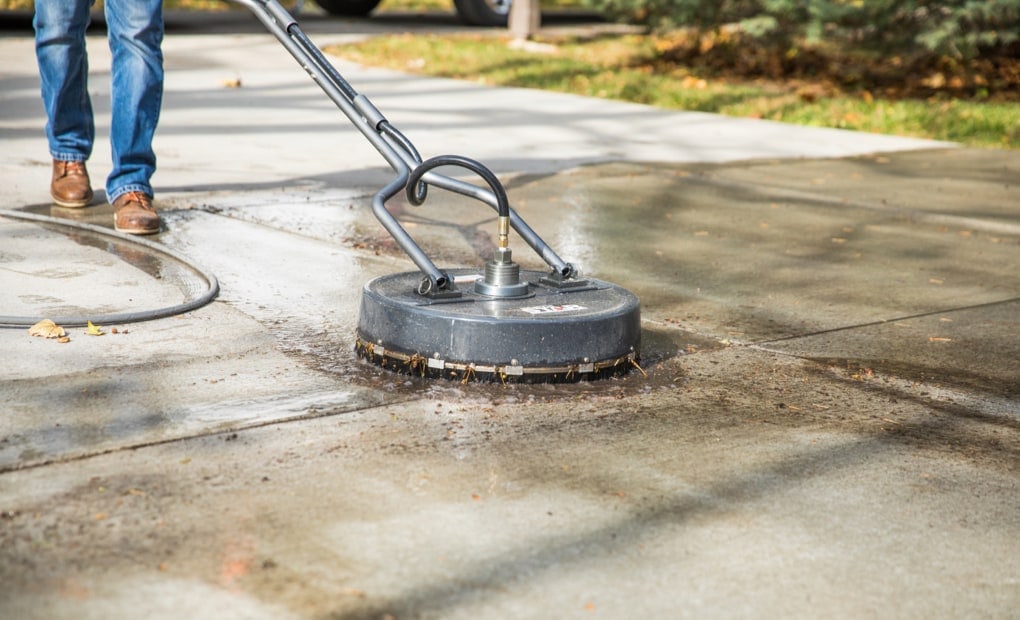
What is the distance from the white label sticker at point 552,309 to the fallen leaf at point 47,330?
1.20 meters

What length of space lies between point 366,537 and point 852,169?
5.30 metres

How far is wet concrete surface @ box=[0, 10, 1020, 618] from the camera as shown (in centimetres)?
208

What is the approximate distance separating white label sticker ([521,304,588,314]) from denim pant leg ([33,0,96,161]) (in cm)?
245

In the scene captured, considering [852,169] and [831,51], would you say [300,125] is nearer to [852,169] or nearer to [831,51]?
[852,169]

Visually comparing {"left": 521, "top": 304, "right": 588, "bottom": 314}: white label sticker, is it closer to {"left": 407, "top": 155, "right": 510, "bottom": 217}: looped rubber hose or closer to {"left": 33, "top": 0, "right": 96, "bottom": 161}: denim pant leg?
{"left": 407, "top": 155, "right": 510, "bottom": 217}: looped rubber hose

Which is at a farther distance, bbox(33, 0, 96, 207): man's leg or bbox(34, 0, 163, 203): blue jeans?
bbox(33, 0, 96, 207): man's leg

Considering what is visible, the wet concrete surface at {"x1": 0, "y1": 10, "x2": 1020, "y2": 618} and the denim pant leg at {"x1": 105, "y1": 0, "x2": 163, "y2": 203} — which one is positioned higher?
the denim pant leg at {"x1": 105, "y1": 0, "x2": 163, "y2": 203}

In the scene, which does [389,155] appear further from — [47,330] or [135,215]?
[135,215]

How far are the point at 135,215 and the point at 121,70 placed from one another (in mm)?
548

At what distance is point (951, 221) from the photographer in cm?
558

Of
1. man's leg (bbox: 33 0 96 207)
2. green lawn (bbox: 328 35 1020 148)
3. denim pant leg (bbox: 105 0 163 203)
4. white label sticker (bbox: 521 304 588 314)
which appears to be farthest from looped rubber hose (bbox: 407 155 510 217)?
green lawn (bbox: 328 35 1020 148)

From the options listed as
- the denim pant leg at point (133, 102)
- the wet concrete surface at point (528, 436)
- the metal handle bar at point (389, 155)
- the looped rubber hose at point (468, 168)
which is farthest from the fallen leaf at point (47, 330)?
the denim pant leg at point (133, 102)

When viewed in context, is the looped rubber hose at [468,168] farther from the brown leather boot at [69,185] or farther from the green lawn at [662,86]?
the green lawn at [662,86]

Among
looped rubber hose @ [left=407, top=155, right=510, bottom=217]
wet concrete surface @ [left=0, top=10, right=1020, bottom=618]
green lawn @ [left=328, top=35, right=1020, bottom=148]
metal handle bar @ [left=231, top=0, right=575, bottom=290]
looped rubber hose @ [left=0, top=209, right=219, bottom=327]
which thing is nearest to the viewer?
wet concrete surface @ [left=0, top=10, right=1020, bottom=618]
